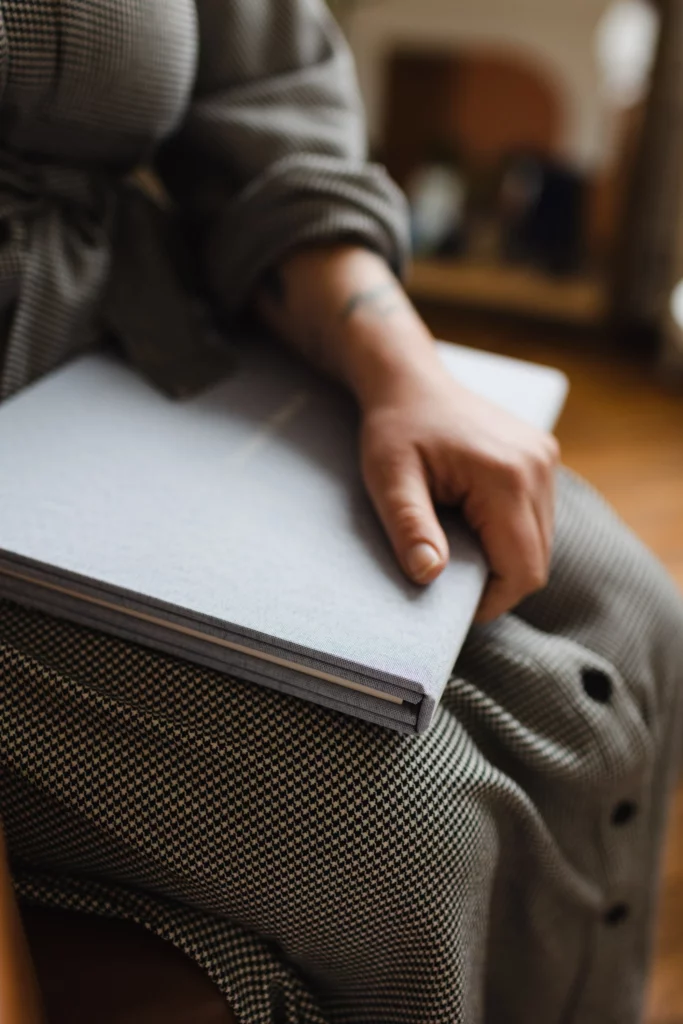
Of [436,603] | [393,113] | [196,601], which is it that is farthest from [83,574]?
[393,113]

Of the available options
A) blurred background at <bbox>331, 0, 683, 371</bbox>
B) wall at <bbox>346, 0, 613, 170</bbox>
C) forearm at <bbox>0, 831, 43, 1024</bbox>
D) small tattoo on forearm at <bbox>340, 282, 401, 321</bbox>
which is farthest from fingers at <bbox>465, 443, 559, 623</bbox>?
wall at <bbox>346, 0, 613, 170</bbox>

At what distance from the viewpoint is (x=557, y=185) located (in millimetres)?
1837

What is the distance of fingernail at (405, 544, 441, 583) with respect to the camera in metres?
0.42

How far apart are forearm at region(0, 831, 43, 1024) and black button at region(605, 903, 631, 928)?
366mm

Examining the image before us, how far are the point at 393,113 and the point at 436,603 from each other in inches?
71.8

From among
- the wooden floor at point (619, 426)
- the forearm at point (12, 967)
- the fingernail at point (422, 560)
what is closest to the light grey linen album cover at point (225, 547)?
the fingernail at point (422, 560)

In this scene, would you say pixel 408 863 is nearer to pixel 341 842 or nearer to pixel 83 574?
pixel 341 842

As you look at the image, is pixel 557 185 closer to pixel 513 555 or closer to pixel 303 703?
pixel 513 555

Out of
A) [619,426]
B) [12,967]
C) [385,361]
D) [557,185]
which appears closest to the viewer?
[12,967]

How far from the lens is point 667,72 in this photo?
5.20ft

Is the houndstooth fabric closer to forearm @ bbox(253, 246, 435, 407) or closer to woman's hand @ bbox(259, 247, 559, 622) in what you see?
woman's hand @ bbox(259, 247, 559, 622)

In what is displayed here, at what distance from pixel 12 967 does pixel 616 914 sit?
40cm

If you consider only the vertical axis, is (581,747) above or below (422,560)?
below

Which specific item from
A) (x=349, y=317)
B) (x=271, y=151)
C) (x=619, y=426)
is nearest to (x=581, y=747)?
(x=349, y=317)
